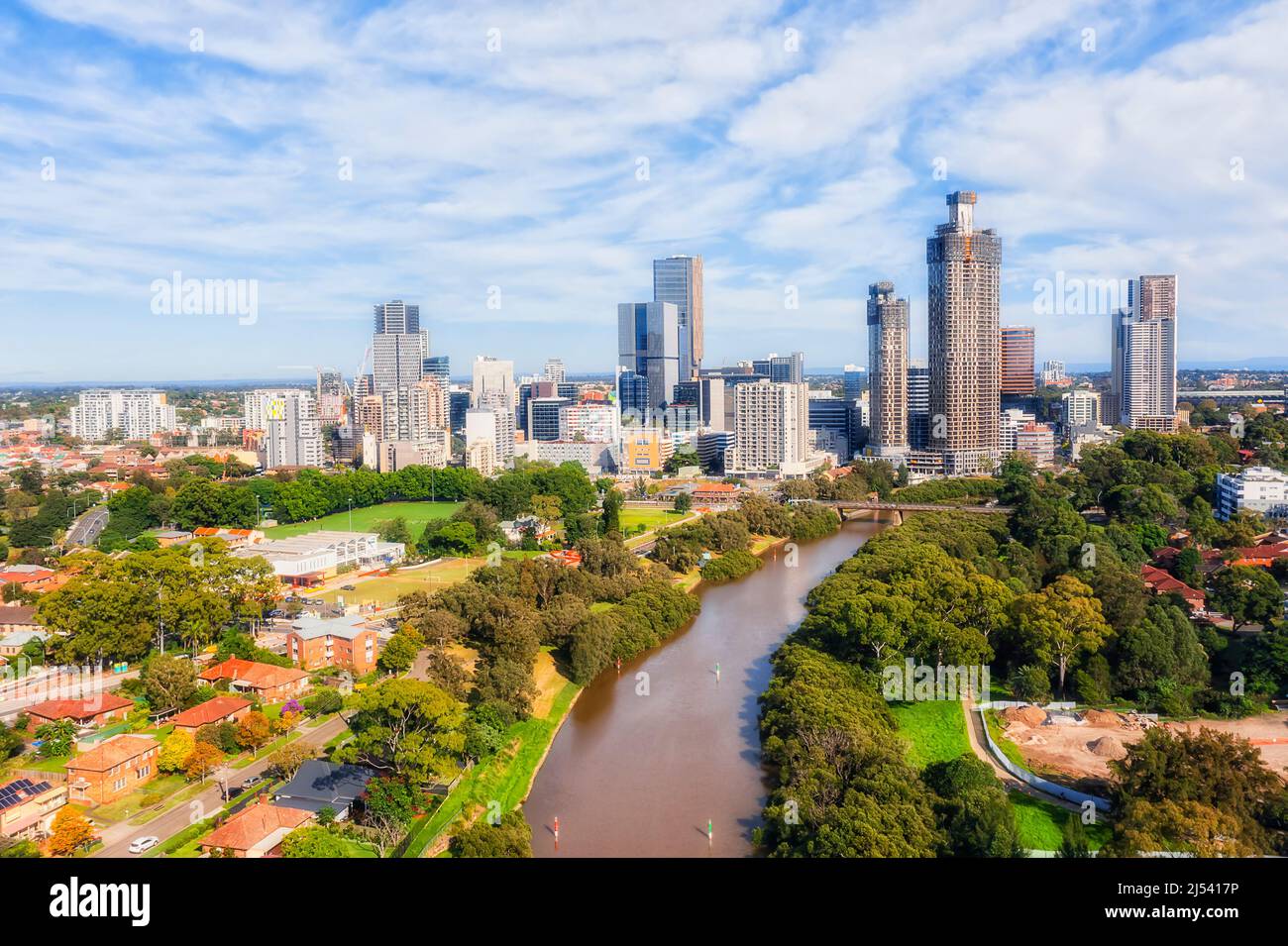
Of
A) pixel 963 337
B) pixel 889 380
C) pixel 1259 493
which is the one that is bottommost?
pixel 1259 493

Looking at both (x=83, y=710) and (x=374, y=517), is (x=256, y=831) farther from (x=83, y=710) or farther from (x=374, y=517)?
(x=374, y=517)

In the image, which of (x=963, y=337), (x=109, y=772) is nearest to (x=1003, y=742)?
(x=109, y=772)

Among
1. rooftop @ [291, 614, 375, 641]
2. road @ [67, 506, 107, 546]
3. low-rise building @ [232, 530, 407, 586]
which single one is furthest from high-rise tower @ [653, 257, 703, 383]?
rooftop @ [291, 614, 375, 641]

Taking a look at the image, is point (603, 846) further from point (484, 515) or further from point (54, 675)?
point (484, 515)

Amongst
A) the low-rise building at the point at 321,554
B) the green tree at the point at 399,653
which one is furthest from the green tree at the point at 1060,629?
the low-rise building at the point at 321,554

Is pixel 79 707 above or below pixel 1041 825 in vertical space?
above
